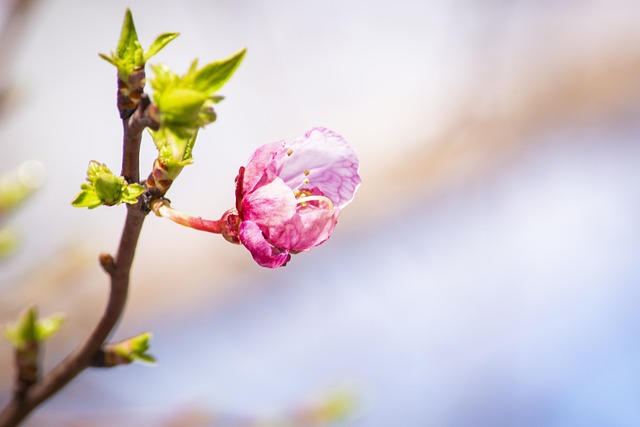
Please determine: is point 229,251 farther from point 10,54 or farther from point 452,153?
point 10,54

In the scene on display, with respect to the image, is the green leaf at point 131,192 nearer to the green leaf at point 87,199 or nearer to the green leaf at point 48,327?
the green leaf at point 87,199

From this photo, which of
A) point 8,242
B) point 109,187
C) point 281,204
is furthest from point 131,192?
point 8,242

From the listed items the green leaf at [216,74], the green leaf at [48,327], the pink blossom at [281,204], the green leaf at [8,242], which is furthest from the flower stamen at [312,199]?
the green leaf at [8,242]

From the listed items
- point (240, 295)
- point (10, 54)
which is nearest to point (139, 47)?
point (10, 54)

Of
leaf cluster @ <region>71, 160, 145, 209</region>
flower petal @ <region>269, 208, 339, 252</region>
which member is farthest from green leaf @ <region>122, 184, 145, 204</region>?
flower petal @ <region>269, 208, 339, 252</region>

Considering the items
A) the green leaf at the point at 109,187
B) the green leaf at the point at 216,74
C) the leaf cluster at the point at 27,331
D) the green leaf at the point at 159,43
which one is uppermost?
the green leaf at the point at 159,43

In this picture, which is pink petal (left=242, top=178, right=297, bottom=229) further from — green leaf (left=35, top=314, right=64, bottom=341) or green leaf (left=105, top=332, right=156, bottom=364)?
green leaf (left=35, top=314, right=64, bottom=341)
